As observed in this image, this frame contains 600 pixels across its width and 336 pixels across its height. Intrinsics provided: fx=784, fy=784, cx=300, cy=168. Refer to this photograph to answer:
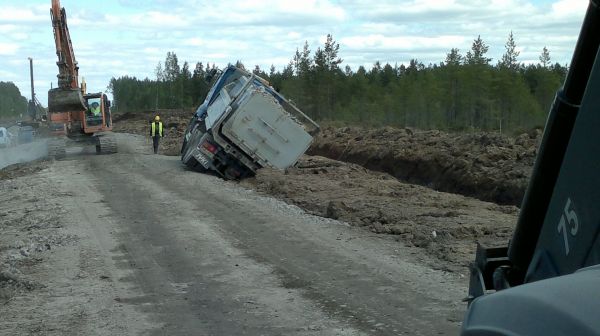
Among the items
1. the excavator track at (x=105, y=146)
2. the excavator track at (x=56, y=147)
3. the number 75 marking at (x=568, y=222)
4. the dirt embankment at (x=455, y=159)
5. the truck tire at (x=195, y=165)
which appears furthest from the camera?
the excavator track at (x=105, y=146)

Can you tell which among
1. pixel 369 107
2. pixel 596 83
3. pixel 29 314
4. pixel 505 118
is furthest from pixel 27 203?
pixel 369 107

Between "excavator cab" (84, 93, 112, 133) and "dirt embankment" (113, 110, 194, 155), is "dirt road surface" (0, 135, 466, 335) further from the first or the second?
"dirt embankment" (113, 110, 194, 155)

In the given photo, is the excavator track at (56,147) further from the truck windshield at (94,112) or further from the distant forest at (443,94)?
the distant forest at (443,94)

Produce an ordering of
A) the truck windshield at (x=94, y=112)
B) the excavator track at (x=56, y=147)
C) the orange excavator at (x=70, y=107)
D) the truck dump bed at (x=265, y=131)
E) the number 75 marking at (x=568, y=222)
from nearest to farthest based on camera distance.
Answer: the number 75 marking at (x=568, y=222), the truck dump bed at (x=265, y=131), the orange excavator at (x=70, y=107), the excavator track at (x=56, y=147), the truck windshield at (x=94, y=112)

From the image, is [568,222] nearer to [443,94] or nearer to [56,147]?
[56,147]

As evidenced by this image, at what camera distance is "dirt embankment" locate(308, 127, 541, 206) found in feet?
70.2

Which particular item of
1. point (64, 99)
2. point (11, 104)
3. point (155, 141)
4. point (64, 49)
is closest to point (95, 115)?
point (64, 99)

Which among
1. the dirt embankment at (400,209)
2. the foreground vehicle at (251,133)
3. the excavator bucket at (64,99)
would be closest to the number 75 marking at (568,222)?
the dirt embankment at (400,209)

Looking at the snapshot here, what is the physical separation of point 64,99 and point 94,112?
210cm

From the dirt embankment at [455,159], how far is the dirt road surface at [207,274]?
717cm

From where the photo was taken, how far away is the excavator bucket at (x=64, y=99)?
3066 centimetres

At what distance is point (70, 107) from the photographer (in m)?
31.1

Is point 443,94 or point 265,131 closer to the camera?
point 265,131

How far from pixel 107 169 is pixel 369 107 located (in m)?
48.1
